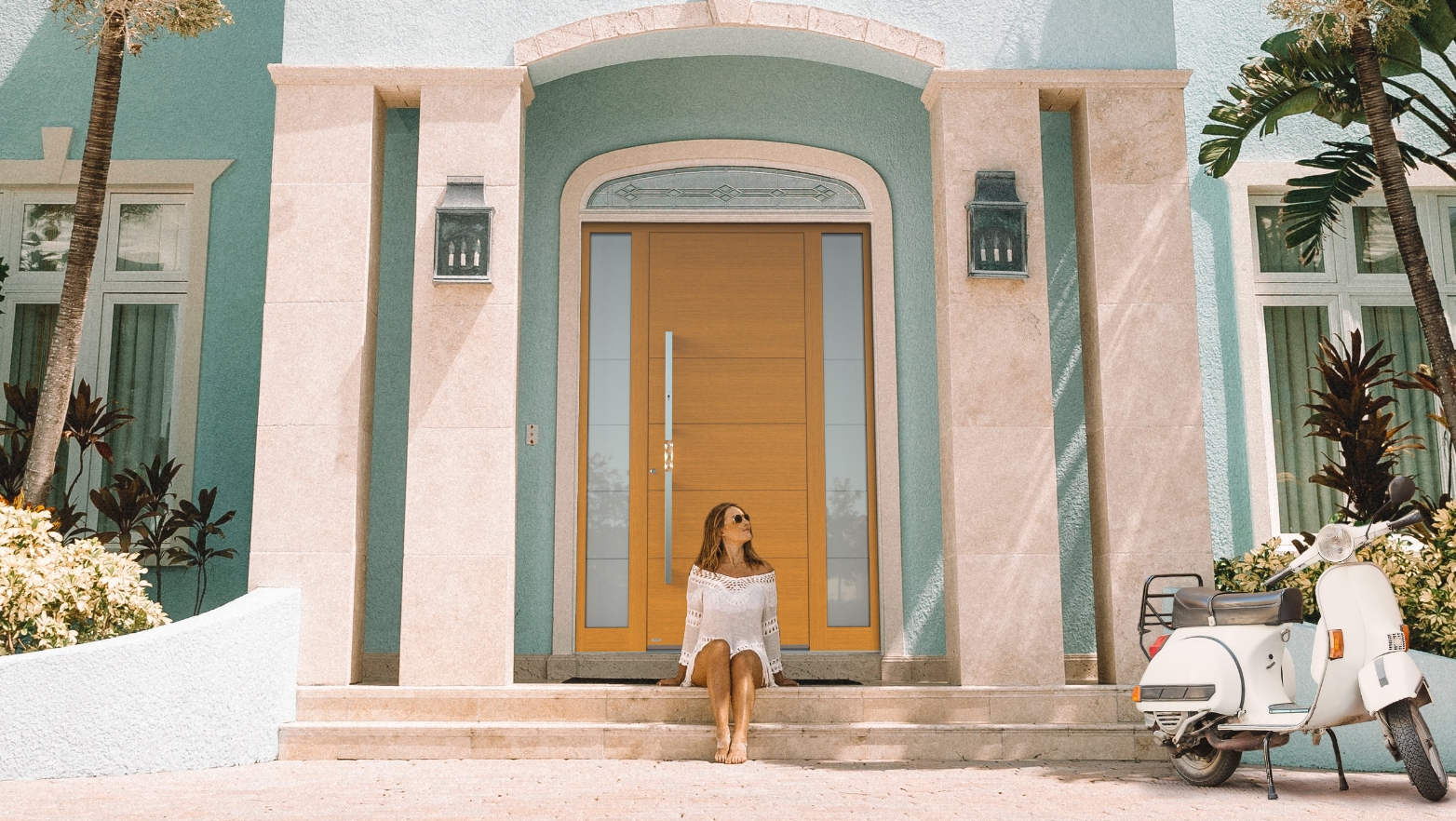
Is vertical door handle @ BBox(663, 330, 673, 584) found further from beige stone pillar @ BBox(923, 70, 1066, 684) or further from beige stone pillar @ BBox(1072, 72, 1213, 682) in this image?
beige stone pillar @ BBox(1072, 72, 1213, 682)

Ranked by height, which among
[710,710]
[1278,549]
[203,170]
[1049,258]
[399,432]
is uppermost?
[203,170]

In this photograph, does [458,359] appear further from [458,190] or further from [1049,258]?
[1049,258]

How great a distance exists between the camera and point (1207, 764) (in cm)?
504

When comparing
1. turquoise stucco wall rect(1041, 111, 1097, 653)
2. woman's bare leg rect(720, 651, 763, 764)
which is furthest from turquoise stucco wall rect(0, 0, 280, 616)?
turquoise stucco wall rect(1041, 111, 1097, 653)

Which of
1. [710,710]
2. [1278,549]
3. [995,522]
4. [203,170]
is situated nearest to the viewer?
[710,710]

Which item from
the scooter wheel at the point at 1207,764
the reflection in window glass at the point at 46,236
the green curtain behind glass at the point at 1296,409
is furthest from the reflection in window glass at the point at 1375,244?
the reflection in window glass at the point at 46,236

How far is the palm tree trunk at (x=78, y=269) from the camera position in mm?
6195

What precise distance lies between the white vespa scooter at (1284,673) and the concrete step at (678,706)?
0.79 meters

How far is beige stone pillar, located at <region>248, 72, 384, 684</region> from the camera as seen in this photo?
6.12 meters

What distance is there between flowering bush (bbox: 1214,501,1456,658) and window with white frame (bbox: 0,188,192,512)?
6.47 m

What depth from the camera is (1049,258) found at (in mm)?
7422

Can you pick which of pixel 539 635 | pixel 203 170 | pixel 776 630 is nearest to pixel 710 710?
pixel 776 630

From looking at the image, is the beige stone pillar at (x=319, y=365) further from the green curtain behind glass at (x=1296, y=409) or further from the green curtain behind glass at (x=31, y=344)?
the green curtain behind glass at (x=1296, y=409)

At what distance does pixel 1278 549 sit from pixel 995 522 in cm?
208
